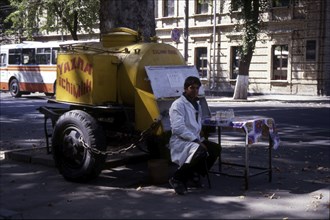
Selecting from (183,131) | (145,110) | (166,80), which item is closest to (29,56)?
(166,80)

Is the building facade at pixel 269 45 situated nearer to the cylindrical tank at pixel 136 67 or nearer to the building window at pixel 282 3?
the building window at pixel 282 3

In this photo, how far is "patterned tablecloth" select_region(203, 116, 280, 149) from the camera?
680 centimetres

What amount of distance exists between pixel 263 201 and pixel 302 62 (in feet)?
84.3

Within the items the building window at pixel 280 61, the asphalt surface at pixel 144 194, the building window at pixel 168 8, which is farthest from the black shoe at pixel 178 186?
the building window at pixel 168 8

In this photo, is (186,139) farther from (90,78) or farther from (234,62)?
(234,62)

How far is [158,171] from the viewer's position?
7191 mm

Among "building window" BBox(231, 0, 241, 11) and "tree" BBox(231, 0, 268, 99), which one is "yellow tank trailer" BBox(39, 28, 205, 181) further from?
"building window" BBox(231, 0, 241, 11)

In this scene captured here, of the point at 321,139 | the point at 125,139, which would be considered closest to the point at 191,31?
the point at 321,139

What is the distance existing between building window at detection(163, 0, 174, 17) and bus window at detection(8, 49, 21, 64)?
41.8 ft

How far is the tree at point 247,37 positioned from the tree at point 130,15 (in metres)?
17.9

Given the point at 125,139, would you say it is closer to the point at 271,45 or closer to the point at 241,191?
the point at 241,191

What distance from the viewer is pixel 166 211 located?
5855mm

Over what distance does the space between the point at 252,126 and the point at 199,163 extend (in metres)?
0.86

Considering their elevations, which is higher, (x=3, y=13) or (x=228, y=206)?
(x=3, y=13)
